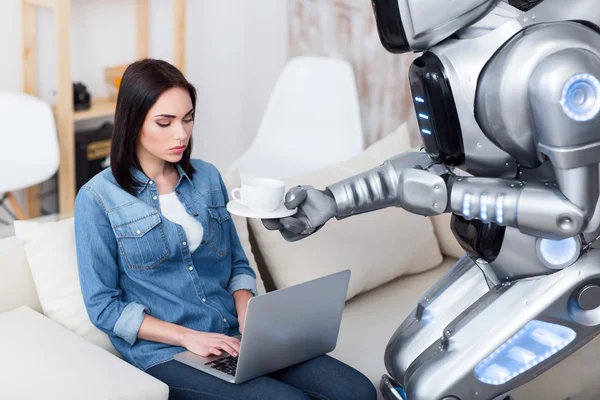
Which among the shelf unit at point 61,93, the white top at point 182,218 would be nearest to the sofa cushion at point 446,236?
the white top at point 182,218

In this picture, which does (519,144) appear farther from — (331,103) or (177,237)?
(331,103)

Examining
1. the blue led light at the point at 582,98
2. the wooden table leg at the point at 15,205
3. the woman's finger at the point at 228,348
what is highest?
the blue led light at the point at 582,98

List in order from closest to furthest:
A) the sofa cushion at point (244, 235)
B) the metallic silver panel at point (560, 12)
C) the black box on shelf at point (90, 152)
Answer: the metallic silver panel at point (560, 12), the sofa cushion at point (244, 235), the black box on shelf at point (90, 152)

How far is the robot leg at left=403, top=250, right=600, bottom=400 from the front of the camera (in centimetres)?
165

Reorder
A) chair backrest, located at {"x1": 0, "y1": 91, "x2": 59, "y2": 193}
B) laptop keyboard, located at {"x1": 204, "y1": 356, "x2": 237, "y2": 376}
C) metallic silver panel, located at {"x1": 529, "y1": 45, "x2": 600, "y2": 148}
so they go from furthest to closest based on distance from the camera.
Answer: chair backrest, located at {"x1": 0, "y1": 91, "x2": 59, "y2": 193} < laptop keyboard, located at {"x1": 204, "y1": 356, "x2": 237, "y2": 376} < metallic silver panel, located at {"x1": 529, "y1": 45, "x2": 600, "y2": 148}

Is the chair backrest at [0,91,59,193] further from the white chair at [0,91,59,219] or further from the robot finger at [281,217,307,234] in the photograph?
the robot finger at [281,217,307,234]

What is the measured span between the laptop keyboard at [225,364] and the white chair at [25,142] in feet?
4.89

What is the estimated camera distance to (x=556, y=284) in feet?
5.42

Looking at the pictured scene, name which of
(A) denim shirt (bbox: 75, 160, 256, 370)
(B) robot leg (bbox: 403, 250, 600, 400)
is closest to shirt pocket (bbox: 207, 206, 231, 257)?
(A) denim shirt (bbox: 75, 160, 256, 370)

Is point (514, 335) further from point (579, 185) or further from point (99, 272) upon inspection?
point (99, 272)

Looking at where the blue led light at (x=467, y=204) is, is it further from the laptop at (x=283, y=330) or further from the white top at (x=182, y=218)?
the white top at (x=182, y=218)

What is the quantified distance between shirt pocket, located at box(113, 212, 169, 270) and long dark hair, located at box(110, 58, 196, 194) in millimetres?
74

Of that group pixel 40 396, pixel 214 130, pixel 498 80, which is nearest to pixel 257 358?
pixel 40 396

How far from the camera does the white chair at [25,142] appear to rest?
3.12 metres
